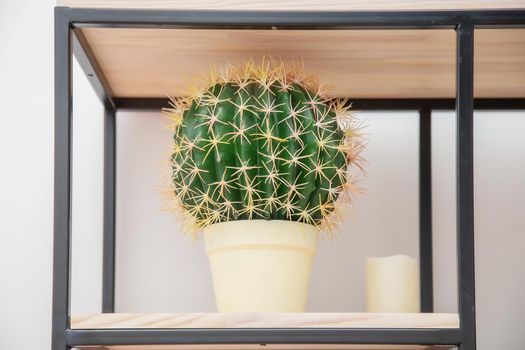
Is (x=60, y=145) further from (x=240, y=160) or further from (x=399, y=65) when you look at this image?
(x=399, y=65)

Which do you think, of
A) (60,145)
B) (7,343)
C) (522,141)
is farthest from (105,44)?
(522,141)

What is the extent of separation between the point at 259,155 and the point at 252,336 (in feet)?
0.80

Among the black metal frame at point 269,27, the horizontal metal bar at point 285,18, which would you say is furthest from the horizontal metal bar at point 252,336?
the horizontal metal bar at point 285,18

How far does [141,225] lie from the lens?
1681mm

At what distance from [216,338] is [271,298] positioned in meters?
0.12

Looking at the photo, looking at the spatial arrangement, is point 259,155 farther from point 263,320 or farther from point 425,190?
point 425,190

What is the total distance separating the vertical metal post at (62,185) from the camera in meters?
1.20

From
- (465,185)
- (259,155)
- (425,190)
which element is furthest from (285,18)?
(425,190)

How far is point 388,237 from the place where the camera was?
66.6 inches

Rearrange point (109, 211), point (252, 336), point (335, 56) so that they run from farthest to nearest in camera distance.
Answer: point (109, 211)
point (335, 56)
point (252, 336)

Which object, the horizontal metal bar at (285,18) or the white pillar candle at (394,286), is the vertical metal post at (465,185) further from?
the white pillar candle at (394,286)

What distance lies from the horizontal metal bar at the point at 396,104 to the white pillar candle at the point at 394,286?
0.36 meters

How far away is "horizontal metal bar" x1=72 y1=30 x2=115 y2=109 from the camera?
1.35 meters

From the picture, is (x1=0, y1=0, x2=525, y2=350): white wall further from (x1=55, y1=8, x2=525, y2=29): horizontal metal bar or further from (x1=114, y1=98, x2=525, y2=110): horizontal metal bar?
(x1=55, y1=8, x2=525, y2=29): horizontal metal bar
